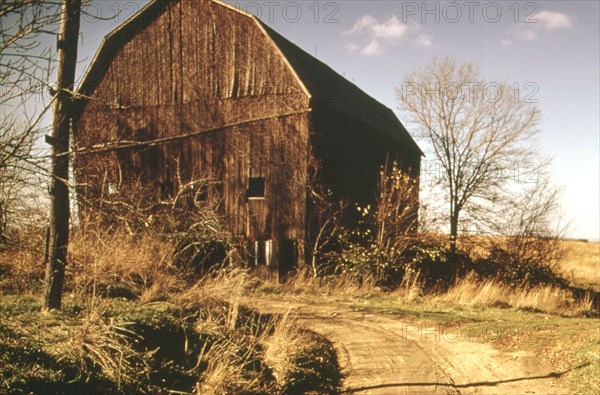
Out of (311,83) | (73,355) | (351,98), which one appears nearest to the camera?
(73,355)

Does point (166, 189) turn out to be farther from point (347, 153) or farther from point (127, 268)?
point (347, 153)

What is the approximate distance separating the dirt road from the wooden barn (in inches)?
220

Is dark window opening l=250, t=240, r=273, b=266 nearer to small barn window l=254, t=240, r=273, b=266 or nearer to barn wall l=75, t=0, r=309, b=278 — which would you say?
small barn window l=254, t=240, r=273, b=266

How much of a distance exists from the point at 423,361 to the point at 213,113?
1097cm

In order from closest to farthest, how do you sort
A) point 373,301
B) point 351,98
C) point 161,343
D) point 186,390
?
1. point 186,390
2. point 161,343
3. point 373,301
4. point 351,98

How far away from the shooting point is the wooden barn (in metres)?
13.9

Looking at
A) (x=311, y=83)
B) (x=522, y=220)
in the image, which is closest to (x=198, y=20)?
(x=311, y=83)

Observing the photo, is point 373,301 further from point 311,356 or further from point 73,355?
point 73,355

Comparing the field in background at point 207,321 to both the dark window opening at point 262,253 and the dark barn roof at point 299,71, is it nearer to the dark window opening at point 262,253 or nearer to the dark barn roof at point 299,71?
the dark window opening at point 262,253

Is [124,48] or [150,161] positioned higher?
[124,48]

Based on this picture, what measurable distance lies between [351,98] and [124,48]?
9157mm

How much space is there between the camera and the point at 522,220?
16016 mm

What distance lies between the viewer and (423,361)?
6.76 m

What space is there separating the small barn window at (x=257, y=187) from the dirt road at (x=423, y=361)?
6401mm
